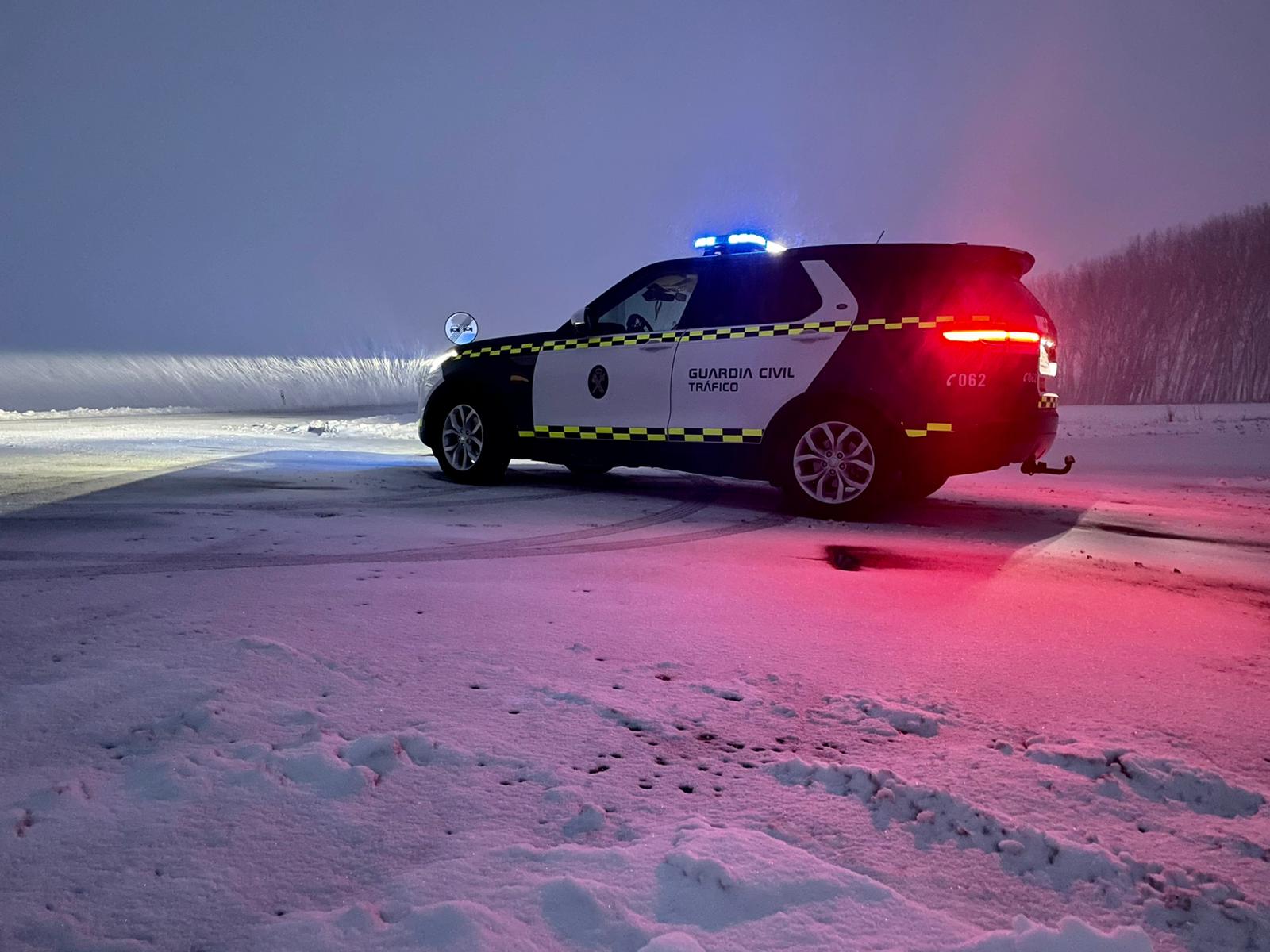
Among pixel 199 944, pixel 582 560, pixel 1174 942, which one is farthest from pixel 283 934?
pixel 582 560

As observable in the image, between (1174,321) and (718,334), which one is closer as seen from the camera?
(718,334)

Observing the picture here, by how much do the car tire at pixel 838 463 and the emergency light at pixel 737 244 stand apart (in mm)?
1414

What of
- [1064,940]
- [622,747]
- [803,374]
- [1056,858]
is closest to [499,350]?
[803,374]

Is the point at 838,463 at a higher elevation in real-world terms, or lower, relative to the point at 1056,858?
higher

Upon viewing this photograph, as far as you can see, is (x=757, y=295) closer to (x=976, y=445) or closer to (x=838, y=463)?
(x=838, y=463)

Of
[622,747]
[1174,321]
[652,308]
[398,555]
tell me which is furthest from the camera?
[1174,321]

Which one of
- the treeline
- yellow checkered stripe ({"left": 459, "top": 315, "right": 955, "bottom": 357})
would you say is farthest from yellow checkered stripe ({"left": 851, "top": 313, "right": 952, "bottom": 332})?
the treeline

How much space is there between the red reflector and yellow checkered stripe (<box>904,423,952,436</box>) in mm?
545

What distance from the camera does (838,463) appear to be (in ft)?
19.8

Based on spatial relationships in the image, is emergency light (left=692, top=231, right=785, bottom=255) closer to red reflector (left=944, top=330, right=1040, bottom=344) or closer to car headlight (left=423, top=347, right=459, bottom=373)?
red reflector (left=944, top=330, right=1040, bottom=344)

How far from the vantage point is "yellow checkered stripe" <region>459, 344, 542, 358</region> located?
24.2 ft

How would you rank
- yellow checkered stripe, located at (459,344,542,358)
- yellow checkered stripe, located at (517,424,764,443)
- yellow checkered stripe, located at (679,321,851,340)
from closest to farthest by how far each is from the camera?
yellow checkered stripe, located at (679,321,851,340)
yellow checkered stripe, located at (517,424,764,443)
yellow checkered stripe, located at (459,344,542,358)

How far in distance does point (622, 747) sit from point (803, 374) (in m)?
4.35

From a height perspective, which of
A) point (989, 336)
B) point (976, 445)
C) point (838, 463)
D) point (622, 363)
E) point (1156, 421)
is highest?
point (989, 336)
